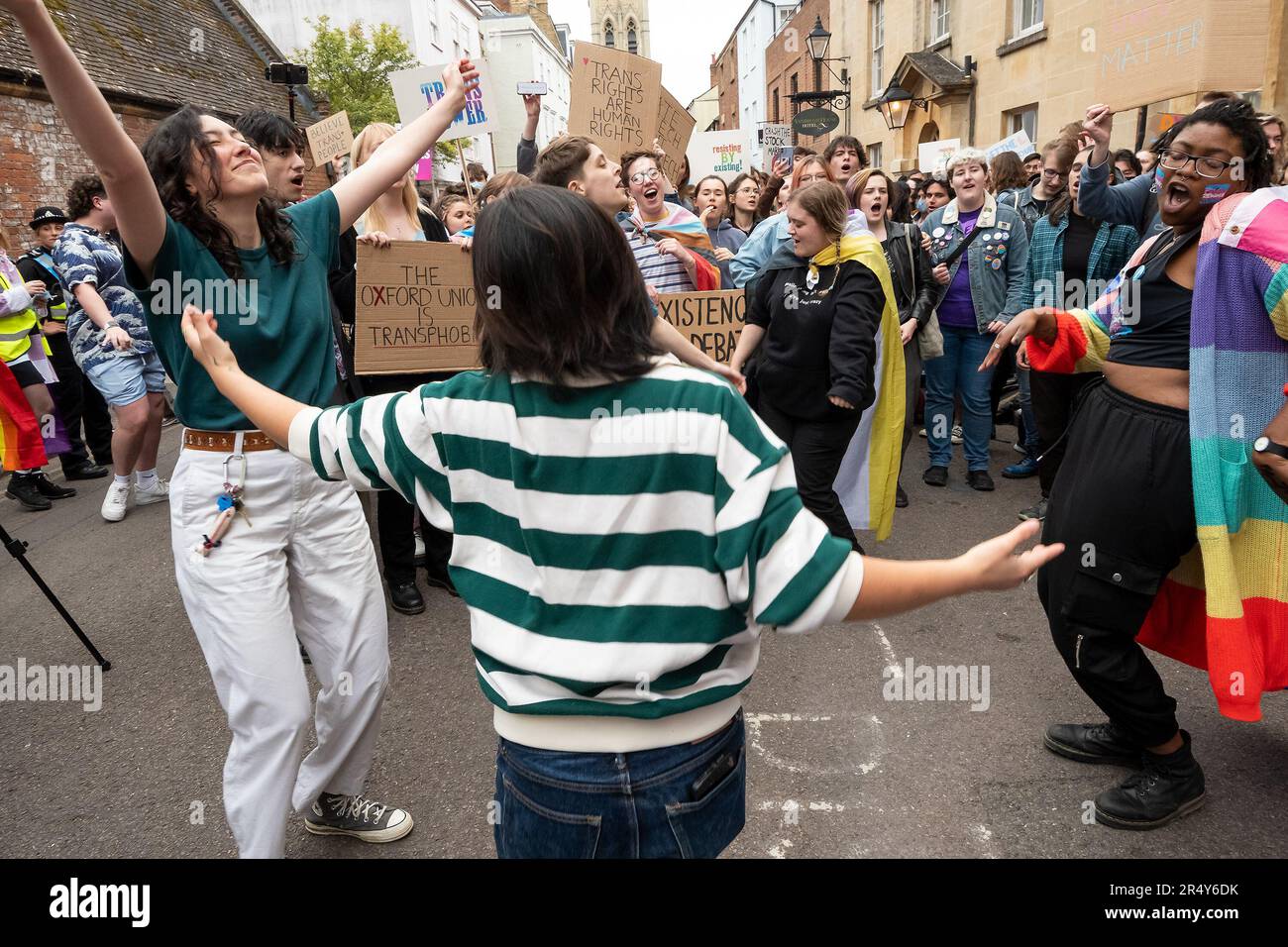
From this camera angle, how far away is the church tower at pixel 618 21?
89125mm

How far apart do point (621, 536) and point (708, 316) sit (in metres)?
3.29

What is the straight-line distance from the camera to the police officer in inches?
287

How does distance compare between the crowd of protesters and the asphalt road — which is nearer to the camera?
the crowd of protesters

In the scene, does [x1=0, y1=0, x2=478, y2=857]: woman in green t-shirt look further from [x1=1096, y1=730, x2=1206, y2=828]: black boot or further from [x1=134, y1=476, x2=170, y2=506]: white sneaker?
[x1=134, y1=476, x2=170, y2=506]: white sneaker

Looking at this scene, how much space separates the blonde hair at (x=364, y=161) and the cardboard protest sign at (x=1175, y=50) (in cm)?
380

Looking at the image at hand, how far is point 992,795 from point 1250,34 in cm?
443

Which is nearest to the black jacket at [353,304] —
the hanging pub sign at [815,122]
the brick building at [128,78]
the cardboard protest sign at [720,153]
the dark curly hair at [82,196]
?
the dark curly hair at [82,196]

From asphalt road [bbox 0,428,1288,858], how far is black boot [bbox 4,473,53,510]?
258 cm

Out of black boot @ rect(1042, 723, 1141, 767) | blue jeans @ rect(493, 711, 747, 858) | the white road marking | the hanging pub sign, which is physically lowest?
the white road marking

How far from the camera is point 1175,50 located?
16.4 ft

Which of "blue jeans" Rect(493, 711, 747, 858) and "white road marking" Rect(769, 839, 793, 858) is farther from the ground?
"blue jeans" Rect(493, 711, 747, 858)

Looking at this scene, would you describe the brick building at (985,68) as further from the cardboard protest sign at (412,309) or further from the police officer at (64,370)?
the police officer at (64,370)

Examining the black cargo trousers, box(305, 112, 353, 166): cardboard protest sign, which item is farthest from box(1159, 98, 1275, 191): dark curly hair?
box(305, 112, 353, 166): cardboard protest sign
